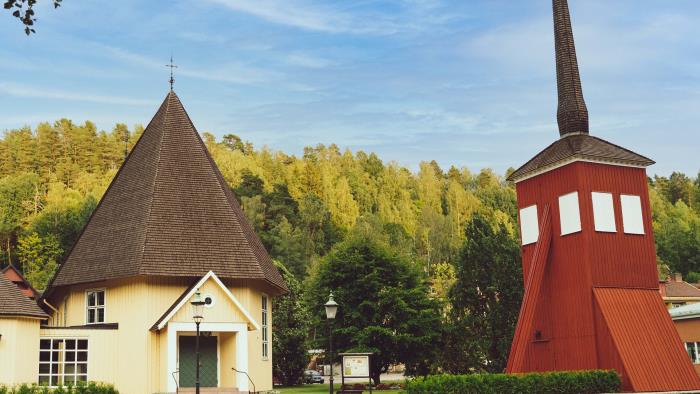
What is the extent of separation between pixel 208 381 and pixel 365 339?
12.2 meters

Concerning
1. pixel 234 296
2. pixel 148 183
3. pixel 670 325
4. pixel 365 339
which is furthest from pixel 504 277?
pixel 148 183

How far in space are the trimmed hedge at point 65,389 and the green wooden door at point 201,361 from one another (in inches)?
95.0

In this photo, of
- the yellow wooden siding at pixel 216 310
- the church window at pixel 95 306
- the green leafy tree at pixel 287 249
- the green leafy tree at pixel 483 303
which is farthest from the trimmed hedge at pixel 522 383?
the green leafy tree at pixel 287 249

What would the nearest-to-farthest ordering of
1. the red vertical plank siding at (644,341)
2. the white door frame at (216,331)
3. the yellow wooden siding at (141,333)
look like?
the red vertical plank siding at (644,341) → the white door frame at (216,331) → the yellow wooden siding at (141,333)

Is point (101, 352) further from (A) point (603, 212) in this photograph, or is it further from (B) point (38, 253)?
(B) point (38, 253)

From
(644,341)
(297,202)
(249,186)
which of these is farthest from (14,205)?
(644,341)

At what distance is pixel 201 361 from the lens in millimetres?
26062

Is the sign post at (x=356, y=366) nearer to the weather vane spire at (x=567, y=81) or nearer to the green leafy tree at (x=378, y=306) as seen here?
the green leafy tree at (x=378, y=306)

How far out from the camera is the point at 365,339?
36.7 meters

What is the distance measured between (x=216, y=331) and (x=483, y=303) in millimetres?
16892

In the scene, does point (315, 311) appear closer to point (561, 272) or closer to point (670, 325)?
point (561, 272)

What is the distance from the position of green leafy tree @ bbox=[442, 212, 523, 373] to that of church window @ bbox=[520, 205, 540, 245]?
909 centimetres

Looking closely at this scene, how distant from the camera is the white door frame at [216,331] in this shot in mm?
24219

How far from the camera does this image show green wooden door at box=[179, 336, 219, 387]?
1012 inches
